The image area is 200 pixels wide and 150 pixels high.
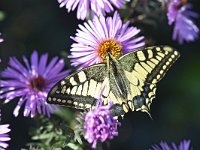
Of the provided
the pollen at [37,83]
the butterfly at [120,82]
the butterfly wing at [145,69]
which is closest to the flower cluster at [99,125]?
the butterfly at [120,82]

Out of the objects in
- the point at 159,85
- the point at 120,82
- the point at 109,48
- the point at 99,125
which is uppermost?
the point at 159,85

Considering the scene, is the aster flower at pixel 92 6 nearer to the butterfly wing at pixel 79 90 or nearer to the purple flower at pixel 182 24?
the butterfly wing at pixel 79 90

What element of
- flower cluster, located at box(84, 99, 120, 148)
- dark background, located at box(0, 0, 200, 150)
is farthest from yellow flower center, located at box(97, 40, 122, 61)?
dark background, located at box(0, 0, 200, 150)

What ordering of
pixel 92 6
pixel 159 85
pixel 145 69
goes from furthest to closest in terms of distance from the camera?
pixel 159 85 < pixel 92 6 < pixel 145 69

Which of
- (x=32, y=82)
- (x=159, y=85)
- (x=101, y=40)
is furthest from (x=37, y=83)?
(x=159, y=85)

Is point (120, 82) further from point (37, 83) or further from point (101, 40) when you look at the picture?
point (37, 83)

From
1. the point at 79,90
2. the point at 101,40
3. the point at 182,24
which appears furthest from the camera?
the point at 182,24

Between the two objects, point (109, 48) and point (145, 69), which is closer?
point (145, 69)

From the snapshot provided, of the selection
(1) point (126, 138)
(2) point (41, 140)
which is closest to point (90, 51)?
(2) point (41, 140)
